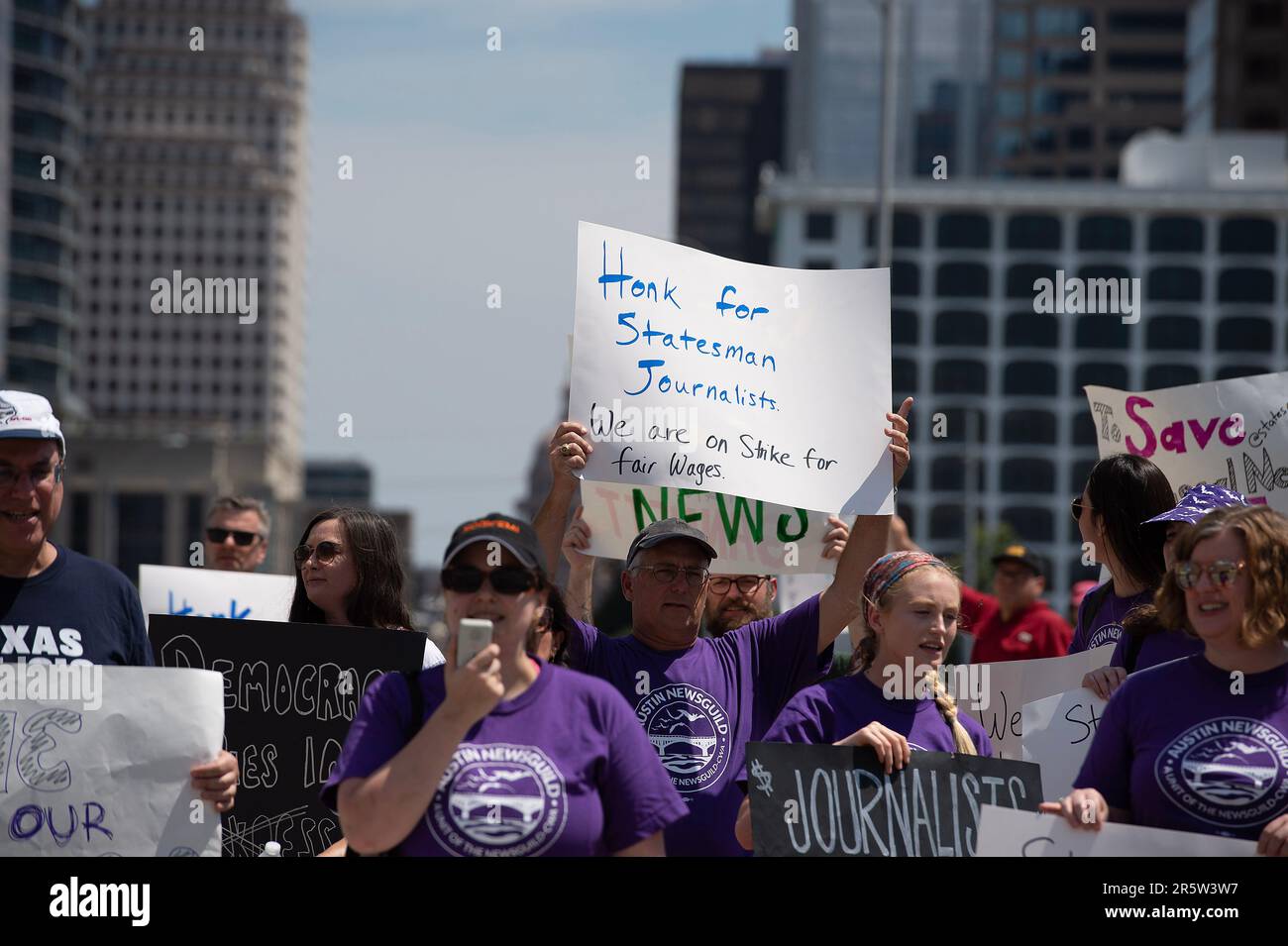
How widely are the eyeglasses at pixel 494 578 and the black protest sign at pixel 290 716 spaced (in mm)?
1665

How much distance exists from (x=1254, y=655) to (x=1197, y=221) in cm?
10024

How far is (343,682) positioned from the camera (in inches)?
218

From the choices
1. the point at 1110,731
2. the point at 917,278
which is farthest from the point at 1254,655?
the point at 917,278

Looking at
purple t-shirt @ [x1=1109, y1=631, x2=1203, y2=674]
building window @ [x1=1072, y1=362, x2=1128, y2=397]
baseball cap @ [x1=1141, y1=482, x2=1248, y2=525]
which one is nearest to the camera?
purple t-shirt @ [x1=1109, y1=631, x2=1203, y2=674]

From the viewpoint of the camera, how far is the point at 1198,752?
4.07 m

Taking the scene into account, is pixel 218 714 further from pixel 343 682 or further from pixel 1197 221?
pixel 1197 221

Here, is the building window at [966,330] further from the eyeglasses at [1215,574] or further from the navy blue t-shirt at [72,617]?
the eyeglasses at [1215,574]

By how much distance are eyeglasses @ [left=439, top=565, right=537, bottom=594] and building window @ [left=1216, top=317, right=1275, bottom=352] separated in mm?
A: 100663

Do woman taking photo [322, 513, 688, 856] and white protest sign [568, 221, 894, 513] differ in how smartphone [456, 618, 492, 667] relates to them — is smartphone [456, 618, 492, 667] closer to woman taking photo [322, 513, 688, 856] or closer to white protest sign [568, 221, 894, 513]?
woman taking photo [322, 513, 688, 856]

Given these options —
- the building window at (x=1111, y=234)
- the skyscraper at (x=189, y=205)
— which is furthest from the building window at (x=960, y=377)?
the skyscraper at (x=189, y=205)

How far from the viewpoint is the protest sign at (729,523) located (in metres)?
7.00

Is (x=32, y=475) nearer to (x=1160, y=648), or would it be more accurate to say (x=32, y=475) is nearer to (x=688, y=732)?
(x=688, y=732)

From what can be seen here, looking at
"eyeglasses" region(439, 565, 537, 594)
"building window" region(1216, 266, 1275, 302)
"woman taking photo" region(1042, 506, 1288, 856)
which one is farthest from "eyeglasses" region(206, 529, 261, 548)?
"building window" region(1216, 266, 1275, 302)

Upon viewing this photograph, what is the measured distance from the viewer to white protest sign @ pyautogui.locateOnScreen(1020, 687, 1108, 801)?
17.5 feet
